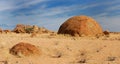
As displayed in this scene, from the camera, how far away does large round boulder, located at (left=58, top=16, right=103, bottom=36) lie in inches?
1001

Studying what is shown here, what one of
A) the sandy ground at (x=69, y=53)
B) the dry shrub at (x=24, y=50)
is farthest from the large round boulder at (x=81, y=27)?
the dry shrub at (x=24, y=50)

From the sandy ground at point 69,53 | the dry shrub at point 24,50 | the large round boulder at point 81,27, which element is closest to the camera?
the sandy ground at point 69,53

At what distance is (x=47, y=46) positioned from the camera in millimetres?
18156

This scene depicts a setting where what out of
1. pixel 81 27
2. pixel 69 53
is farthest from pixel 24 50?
pixel 81 27

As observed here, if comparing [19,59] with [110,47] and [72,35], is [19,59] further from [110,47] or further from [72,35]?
[72,35]

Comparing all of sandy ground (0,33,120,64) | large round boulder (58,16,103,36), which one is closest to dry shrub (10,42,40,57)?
sandy ground (0,33,120,64)

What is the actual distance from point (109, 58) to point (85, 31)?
1028 centimetres

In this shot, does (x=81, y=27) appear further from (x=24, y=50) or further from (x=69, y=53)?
(x=24, y=50)

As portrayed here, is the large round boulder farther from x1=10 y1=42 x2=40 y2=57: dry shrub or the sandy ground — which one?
x1=10 y1=42 x2=40 y2=57: dry shrub

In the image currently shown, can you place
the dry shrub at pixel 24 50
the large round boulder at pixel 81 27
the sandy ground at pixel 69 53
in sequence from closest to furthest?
the sandy ground at pixel 69 53, the dry shrub at pixel 24 50, the large round boulder at pixel 81 27

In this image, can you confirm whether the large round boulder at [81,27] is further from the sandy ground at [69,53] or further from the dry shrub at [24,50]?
the dry shrub at [24,50]

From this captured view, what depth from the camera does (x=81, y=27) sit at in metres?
25.5

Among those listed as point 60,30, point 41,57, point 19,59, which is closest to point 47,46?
point 41,57

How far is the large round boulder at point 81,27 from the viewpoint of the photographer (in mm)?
25438
